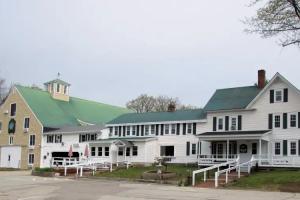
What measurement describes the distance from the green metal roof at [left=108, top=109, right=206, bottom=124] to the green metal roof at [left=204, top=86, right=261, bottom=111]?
1.75m

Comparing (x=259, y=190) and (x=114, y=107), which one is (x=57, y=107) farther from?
(x=259, y=190)

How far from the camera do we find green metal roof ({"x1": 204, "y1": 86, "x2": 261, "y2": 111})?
4778 centimetres

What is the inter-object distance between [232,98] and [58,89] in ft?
108

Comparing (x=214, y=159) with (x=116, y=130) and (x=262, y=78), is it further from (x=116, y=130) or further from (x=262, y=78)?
(x=116, y=130)

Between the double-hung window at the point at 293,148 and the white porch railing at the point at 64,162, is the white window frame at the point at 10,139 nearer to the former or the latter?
the white porch railing at the point at 64,162

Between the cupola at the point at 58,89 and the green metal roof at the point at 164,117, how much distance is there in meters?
18.4

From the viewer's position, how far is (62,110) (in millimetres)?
72188

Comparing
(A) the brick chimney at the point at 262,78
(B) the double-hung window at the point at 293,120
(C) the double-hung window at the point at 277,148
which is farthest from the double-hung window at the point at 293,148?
(A) the brick chimney at the point at 262,78

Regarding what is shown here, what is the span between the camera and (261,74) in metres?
48.7

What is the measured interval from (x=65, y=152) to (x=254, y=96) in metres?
25.9

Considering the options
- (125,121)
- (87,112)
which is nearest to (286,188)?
(125,121)

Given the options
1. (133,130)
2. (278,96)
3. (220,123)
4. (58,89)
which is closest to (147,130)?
(133,130)

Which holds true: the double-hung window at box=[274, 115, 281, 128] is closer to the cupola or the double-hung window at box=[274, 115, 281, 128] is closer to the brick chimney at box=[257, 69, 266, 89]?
the brick chimney at box=[257, 69, 266, 89]

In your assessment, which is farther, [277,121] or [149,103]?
[149,103]
